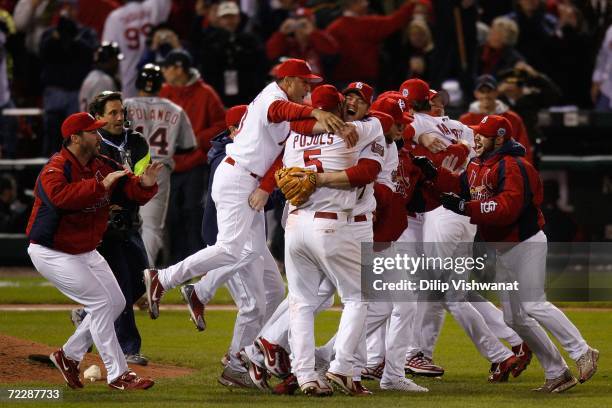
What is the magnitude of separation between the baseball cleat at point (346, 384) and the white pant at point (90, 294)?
1.40 m

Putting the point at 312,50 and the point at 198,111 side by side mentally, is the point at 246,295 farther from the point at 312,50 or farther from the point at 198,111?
the point at 312,50

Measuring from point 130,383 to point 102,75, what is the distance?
6938 millimetres

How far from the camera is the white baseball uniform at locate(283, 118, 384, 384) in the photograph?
9.09m

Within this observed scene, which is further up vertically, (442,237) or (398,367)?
(442,237)

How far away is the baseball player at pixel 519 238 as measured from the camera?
966cm

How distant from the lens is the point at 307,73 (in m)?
10.0

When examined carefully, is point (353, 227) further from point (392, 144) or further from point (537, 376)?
point (537, 376)

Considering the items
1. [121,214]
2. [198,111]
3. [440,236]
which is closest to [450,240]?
[440,236]

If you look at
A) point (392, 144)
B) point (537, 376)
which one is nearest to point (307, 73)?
point (392, 144)

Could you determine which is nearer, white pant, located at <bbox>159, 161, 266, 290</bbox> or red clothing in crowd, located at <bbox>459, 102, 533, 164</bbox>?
white pant, located at <bbox>159, 161, 266, 290</bbox>

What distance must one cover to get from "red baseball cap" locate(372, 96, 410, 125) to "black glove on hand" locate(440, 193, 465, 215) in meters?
0.62

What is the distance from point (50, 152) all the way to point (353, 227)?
28.7 feet

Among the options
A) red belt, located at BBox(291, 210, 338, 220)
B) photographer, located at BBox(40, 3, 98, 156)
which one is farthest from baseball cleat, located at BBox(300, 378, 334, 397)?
photographer, located at BBox(40, 3, 98, 156)

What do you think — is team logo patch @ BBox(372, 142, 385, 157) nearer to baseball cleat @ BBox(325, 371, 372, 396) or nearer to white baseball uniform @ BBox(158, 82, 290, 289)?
white baseball uniform @ BBox(158, 82, 290, 289)
